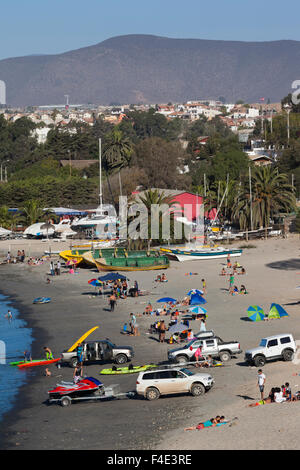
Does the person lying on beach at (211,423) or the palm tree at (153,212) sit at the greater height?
the palm tree at (153,212)

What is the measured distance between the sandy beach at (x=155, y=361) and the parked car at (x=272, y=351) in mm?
326

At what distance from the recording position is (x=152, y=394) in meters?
25.5

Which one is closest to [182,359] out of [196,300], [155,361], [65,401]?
[155,361]

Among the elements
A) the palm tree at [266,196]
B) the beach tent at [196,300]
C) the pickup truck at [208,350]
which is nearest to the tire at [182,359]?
the pickup truck at [208,350]

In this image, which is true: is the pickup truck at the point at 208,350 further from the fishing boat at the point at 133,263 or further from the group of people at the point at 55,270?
the group of people at the point at 55,270

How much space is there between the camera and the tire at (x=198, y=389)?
1003 inches

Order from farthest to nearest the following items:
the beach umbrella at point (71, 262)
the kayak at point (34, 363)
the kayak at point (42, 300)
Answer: the beach umbrella at point (71, 262) → the kayak at point (42, 300) → the kayak at point (34, 363)

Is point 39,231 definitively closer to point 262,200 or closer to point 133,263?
point 133,263

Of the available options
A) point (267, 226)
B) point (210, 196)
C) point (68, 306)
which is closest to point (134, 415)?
point (68, 306)

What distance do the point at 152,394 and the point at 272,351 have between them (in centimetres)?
544

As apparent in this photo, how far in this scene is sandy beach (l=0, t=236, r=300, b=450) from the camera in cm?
2116

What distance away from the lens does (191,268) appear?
58.1 m

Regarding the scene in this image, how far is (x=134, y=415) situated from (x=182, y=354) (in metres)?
5.93

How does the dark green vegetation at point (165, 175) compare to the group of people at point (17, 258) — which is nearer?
the group of people at point (17, 258)
